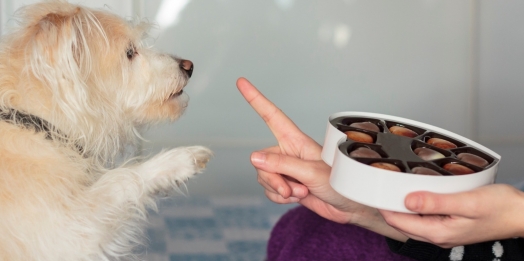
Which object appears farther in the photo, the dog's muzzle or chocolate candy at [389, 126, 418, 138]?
the dog's muzzle

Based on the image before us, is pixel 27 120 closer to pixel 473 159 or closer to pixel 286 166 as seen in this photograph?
pixel 286 166

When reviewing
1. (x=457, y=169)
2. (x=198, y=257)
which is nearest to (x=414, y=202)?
(x=457, y=169)

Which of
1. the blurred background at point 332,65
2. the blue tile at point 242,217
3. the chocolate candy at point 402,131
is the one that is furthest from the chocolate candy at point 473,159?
the blurred background at point 332,65

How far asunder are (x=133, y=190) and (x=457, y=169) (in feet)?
1.98

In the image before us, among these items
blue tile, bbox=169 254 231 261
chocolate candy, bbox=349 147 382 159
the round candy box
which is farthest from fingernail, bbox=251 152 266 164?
blue tile, bbox=169 254 231 261

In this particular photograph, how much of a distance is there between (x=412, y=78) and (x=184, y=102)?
1.71 m

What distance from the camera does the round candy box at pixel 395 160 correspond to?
79 cm

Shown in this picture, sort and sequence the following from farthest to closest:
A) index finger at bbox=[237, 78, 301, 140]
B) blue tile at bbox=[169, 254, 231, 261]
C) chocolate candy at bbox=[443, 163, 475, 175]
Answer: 1. blue tile at bbox=[169, 254, 231, 261]
2. index finger at bbox=[237, 78, 301, 140]
3. chocolate candy at bbox=[443, 163, 475, 175]

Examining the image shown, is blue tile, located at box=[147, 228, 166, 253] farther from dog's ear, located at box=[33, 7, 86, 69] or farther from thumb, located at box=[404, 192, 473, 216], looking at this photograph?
thumb, located at box=[404, 192, 473, 216]

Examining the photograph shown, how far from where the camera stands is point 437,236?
0.91 metres

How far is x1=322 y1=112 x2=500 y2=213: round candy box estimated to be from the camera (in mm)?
794

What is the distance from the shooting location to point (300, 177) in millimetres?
1101

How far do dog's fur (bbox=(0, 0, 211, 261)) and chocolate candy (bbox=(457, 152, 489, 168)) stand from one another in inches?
20.7

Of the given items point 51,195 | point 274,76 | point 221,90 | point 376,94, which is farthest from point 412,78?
point 51,195
